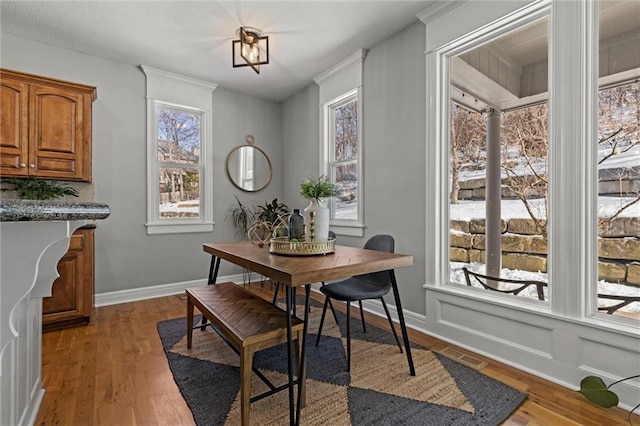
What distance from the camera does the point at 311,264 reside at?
5.27 ft

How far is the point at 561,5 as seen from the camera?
189cm

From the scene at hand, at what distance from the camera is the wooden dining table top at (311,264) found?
1.42m

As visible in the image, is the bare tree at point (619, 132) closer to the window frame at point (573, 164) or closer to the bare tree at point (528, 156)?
the window frame at point (573, 164)

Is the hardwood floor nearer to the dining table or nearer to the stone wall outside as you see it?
the dining table

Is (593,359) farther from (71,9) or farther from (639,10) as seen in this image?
(71,9)

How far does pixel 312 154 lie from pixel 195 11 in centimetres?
203

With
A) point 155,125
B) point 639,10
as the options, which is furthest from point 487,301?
point 155,125

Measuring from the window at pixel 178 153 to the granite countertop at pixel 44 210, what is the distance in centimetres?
308

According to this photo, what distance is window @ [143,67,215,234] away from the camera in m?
3.75

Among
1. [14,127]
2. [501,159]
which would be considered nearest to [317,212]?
[501,159]

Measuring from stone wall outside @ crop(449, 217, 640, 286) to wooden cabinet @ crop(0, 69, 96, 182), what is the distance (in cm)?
349

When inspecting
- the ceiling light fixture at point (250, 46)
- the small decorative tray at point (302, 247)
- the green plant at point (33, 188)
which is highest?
the ceiling light fixture at point (250, 46)

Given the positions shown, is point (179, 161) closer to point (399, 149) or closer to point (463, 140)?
point (399, 149)

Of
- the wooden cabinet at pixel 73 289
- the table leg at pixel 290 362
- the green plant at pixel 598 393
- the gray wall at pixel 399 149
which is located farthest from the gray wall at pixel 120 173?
the green plant at pixel 598 393
